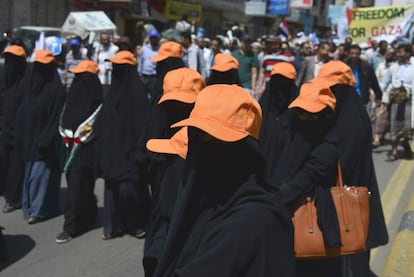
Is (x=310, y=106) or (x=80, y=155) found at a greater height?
(x=310, y=106)

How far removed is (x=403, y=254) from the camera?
4.85m

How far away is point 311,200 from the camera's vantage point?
3555 mm

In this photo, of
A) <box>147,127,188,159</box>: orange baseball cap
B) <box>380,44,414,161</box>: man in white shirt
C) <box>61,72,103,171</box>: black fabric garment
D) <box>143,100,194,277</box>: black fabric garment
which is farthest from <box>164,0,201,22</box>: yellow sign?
<box>147,127,188,159</box>: orange baseball cap

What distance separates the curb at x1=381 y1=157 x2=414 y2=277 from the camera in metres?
4.51

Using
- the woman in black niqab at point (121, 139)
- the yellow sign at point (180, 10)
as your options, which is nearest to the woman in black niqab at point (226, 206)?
the woman in black niqab at point (121, 139)


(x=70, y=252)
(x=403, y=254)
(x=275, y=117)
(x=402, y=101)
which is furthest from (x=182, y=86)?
(x=402, y=101)

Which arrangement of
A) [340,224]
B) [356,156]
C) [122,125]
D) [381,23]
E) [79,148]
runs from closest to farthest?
[340,224] → [356,156] → [122,125] → [79,148] → [381,23]

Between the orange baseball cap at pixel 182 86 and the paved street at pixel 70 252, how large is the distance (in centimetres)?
159

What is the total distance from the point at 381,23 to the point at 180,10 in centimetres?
1642

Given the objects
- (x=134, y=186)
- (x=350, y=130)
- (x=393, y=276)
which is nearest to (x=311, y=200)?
(x=350, y=130)

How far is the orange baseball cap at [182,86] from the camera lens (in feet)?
13.2

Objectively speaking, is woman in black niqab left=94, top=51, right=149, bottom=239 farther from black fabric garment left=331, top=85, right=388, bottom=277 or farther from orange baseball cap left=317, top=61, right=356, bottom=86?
black fabric garment left=331, top=85, right=388, bottom=277

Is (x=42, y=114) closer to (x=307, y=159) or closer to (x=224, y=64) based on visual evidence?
(x=224, y=64)

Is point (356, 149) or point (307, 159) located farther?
point (356, 149)
